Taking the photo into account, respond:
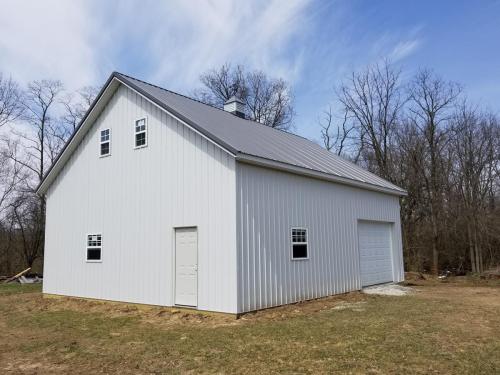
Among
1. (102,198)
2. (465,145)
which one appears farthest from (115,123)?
(465,145)

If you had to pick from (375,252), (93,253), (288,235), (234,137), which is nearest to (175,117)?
(234,137)

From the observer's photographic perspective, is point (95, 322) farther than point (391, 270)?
No

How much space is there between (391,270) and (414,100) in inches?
592

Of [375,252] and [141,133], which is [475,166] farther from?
[141,133]

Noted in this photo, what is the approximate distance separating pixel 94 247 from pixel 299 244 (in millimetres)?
6317

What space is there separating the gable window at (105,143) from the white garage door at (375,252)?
8.64 meters

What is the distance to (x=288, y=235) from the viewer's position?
38.0 feet

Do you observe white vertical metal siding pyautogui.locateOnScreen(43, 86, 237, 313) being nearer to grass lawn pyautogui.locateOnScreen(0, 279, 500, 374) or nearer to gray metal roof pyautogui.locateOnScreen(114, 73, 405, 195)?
gray metal roof pyautogui.locateOnScreen(114, 73, 405, 195)

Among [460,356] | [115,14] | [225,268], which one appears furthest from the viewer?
[115,14]

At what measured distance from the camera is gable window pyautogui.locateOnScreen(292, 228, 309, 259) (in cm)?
1180

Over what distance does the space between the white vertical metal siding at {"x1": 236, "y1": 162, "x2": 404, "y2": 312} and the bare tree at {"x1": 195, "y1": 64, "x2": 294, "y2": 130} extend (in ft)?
72.8

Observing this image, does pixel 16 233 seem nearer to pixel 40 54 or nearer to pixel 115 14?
pixel 40 54

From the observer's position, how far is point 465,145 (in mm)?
25594

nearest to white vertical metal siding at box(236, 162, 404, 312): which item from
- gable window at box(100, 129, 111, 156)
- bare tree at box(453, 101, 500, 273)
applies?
gable window at box(100, 129, 111, 156)
